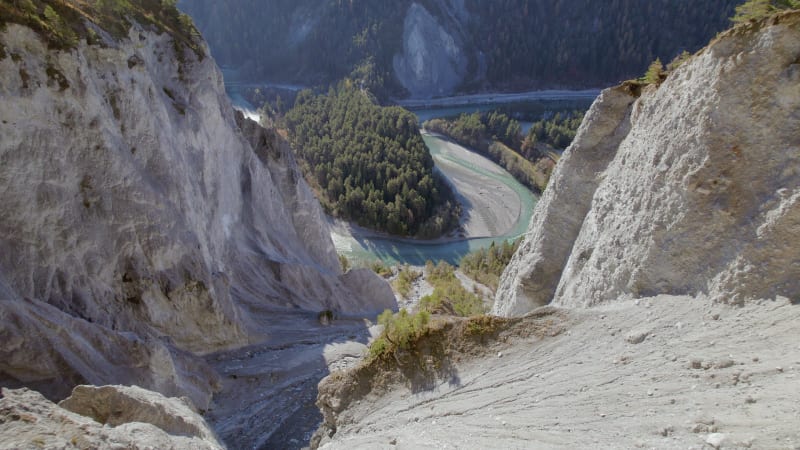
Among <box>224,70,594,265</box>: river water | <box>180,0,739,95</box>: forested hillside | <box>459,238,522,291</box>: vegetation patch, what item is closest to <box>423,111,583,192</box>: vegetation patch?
<box>224,70,594,265</box>: river water

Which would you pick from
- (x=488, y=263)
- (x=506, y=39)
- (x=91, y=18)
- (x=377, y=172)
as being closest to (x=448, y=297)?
(x=488, y=263)

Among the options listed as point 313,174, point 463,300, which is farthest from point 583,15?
point 463,300

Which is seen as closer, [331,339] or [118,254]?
[118,254]

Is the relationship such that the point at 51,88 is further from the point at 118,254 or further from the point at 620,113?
the point at 620,113

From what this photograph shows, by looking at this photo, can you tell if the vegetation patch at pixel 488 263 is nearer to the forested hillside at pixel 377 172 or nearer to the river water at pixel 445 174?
Result: the river water at pixel 445 174

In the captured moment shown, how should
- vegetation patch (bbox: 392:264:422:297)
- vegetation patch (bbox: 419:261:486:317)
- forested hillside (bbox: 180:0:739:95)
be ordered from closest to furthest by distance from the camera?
vegetation patch (bbox: 419:261:486:317) → vegetation patch (bbox: 392:264:422:297) → forested hillside (bbox: 180:0:739:95)

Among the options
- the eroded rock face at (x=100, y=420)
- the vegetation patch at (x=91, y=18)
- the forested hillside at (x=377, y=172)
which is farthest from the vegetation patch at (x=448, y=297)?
the vegetation patch at (x=91, y=18)

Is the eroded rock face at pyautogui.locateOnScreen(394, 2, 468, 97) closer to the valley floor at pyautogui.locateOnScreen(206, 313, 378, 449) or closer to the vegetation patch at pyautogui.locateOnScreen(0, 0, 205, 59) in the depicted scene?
the vegetation patch at pyautogui.locateOnScreen(0, 0, 205, 59)
